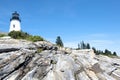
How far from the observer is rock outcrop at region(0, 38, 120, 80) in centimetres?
3781

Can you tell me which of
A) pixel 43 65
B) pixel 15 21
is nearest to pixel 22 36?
pixel 43 65

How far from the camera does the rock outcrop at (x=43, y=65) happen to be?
3781 cm

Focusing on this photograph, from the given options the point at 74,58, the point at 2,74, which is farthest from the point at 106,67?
the point at 2,74

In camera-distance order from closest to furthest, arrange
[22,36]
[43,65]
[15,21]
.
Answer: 1. [43,65]
2. [22,36]
3. [15,21]

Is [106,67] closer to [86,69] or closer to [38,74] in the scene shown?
[86,69]

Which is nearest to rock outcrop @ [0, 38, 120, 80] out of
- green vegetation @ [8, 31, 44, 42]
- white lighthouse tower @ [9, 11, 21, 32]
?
green vegetation @ [8, 31, 44, 42]

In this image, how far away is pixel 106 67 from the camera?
4819cm


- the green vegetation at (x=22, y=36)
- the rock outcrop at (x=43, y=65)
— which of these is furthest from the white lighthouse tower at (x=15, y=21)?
the rock outcrop at (x=43, y=65)

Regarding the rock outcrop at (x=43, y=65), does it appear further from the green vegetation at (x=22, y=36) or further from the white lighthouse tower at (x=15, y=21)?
the white lighthouse tower at (x=15, y=21)

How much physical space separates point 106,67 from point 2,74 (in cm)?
2013

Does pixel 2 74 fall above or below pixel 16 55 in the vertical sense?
below

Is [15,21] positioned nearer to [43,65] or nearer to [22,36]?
[22,36]

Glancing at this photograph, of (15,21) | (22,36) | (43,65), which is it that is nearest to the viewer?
(43,65)

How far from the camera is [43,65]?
133ft
